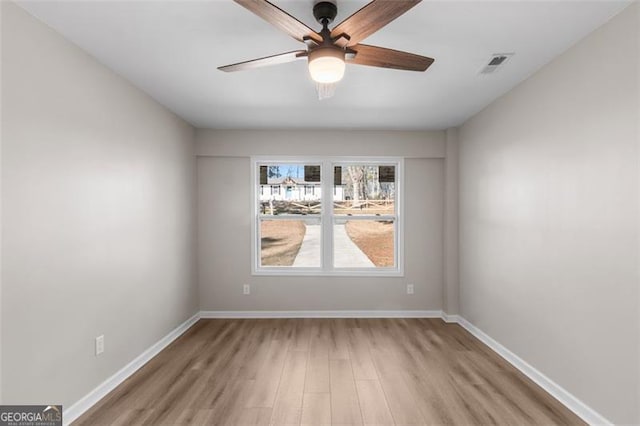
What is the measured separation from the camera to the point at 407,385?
8.59ft

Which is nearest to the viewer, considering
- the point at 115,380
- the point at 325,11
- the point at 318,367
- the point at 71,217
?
the point at 325,11

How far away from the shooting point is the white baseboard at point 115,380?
2.19 m

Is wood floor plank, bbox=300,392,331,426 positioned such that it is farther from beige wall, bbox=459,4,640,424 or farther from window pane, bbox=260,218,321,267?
window pane, bbox=260,218,321,267

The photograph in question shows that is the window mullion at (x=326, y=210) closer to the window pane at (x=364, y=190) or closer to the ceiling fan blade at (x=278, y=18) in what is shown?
the window pane at (x=364, y=190)

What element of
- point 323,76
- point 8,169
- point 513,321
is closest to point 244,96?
point 323,76

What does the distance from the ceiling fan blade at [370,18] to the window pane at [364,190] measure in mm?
2873

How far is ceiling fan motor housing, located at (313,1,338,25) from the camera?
5.63 feet

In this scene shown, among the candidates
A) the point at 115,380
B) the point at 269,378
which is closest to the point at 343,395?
the point at 269,378

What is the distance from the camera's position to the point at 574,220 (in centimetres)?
225

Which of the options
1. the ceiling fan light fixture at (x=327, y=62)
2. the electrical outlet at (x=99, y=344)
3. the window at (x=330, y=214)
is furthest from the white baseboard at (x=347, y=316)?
the ceiling fan light fixture at (x=327, y=62)

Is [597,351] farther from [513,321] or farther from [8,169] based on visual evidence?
[8,169]

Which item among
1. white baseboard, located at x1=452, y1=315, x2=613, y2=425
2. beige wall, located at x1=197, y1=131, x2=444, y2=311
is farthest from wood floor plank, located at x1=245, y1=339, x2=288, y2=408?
white baseboard, located at x1=452, y1=315, x2=613, y2=425

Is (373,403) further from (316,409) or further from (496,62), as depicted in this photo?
(496,62)

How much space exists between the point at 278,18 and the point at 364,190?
3219 millimetres
